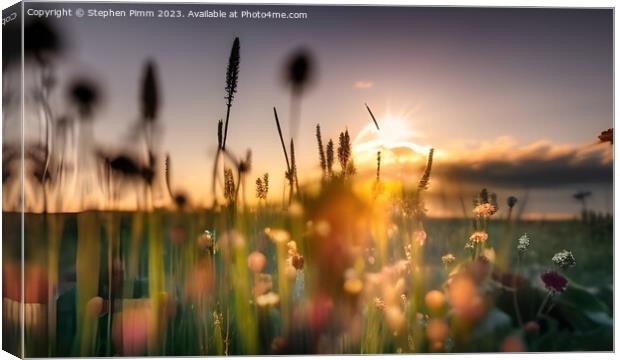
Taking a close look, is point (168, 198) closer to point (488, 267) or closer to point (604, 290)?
point (488, 267)

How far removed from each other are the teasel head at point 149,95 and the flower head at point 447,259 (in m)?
1.97

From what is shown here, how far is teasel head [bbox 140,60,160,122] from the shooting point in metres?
6.56

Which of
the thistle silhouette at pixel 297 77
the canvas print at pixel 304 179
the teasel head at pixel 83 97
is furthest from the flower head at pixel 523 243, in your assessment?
the teasel head at pixel 83 97

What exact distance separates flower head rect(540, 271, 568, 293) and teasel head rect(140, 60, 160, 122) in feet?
8.59

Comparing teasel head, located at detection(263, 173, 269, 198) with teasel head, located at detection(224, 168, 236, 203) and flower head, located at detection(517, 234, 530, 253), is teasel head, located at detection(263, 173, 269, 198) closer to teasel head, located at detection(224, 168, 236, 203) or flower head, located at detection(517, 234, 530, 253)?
teasel head, located at detection(224, 168, 236, 203)

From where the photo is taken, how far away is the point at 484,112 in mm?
6809

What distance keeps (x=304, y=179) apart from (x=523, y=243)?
4.69 feet

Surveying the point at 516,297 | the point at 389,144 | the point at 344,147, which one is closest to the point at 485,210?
the point at 516,297

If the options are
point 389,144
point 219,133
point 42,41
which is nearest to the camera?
point 42,41

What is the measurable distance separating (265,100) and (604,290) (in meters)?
2.46

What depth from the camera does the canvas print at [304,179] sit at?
6527mm

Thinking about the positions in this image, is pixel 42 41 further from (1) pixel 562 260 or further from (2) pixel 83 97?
(1) pixel 562 260

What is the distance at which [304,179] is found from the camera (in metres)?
6.67

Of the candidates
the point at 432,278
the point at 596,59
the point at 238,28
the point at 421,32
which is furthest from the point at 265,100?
the point at 596,59
